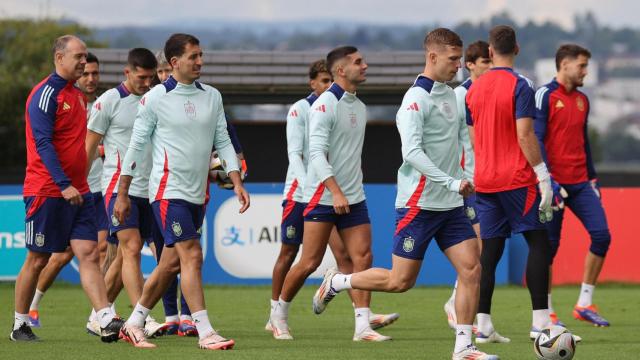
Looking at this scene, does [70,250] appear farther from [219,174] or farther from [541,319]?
[541,319]

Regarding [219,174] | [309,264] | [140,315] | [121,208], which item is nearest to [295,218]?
[309,264]

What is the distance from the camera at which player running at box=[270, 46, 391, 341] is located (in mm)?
10750

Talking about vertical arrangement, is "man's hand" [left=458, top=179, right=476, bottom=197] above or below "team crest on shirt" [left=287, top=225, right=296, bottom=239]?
above

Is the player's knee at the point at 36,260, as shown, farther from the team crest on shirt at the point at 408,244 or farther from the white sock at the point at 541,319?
the white sock at the point at 541,319

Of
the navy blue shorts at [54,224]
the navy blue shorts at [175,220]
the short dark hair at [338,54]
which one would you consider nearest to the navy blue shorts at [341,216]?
the short dark hair at [338,54]

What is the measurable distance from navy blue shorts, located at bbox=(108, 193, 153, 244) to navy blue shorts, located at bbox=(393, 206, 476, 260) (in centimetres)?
267

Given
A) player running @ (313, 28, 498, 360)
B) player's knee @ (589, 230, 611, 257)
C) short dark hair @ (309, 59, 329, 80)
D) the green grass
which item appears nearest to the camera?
player running @ (313, 28, 498, 360)

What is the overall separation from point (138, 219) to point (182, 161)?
4.59 ft

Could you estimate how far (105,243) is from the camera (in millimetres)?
12961

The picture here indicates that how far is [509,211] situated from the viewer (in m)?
10.1

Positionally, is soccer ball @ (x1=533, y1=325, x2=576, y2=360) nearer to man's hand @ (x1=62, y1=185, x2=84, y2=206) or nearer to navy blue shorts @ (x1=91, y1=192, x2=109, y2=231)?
man's hand @ (x1=62, y1=185, x2=84, y2=206)

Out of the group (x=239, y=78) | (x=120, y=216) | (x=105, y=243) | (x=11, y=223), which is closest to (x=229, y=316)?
(x=105, y=243)

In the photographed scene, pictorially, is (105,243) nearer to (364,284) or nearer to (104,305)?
(104,305)

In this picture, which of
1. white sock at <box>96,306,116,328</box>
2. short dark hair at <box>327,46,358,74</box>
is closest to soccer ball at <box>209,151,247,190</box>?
short dark hair at <box>327,46,358,74</box>
